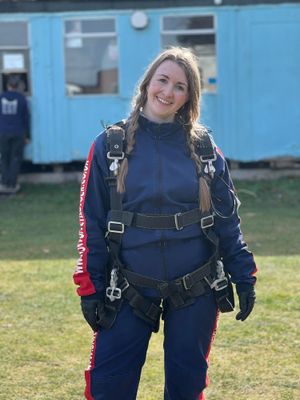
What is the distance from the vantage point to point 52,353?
5.93 m

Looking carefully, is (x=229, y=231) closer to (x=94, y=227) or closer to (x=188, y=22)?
(x=94, y=227)

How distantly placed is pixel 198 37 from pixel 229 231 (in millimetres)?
11078

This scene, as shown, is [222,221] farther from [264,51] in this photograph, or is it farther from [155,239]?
[264,51]

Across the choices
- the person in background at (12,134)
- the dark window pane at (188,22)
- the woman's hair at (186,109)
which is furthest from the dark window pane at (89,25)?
the woman's hair at (186,109)

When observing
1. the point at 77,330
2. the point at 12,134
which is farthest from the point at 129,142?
the point at 12,134

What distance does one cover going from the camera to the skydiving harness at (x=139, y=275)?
368cm

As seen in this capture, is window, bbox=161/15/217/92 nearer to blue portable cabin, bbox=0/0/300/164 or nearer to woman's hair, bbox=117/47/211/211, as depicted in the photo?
blue portable cabin, bbox=0/0/300/164

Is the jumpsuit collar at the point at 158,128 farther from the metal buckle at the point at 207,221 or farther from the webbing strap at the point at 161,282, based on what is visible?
the webbing strap at the point at 161,282

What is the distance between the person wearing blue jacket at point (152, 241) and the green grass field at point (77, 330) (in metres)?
1.45

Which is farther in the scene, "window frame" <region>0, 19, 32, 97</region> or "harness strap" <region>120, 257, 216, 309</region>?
"window frame" <region>0, 19, 32, 97</region>

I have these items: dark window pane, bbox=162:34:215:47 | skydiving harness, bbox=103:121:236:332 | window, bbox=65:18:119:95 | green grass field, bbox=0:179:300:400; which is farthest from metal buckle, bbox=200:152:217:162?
window, bbox=65:18:119:95

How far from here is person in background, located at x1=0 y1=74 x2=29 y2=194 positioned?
14.3 m

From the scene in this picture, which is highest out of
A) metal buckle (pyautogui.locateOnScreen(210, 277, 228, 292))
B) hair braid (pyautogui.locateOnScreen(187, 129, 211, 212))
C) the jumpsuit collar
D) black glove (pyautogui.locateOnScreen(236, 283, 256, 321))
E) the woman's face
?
the woman's face

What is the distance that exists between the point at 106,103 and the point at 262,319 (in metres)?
8.66
